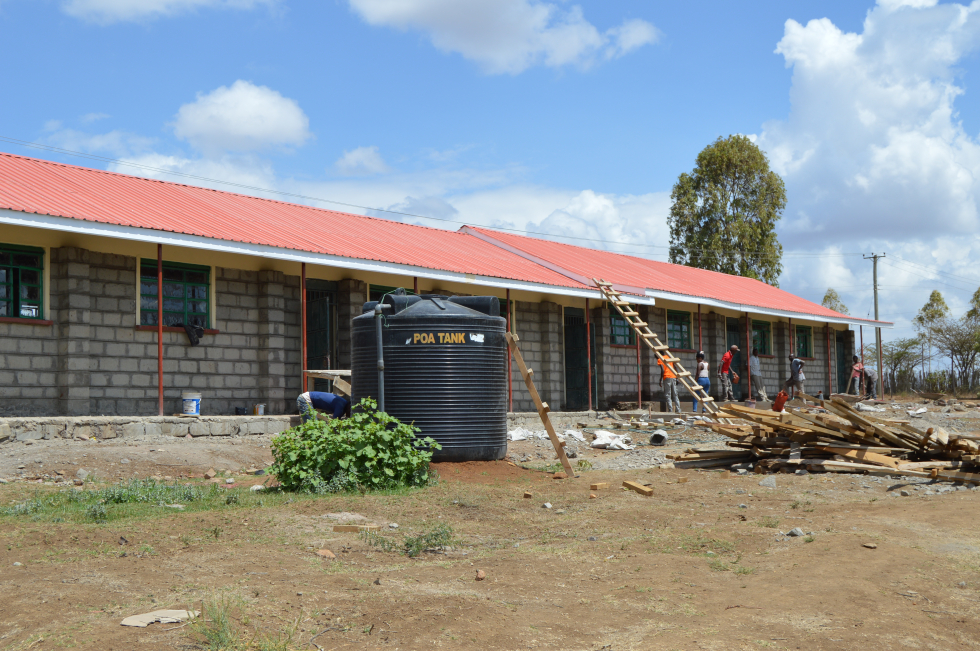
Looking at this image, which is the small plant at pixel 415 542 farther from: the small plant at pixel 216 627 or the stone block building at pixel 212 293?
the stone block building at pixel 212 293

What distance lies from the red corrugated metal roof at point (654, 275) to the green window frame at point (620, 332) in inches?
38.2

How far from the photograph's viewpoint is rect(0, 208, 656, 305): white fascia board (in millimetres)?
11641

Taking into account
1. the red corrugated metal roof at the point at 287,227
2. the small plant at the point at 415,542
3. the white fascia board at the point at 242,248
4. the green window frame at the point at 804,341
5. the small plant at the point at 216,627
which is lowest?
the small plant at the point at 415,542

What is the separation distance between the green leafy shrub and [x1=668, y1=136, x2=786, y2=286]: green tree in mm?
34377

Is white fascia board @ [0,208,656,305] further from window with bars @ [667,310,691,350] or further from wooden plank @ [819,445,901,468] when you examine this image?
wooden plank @ [819,445,901,468]

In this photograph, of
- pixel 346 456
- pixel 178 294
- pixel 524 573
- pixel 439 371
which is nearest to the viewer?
pixel 524 573

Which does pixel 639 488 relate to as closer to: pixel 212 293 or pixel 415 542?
pixel 415 542

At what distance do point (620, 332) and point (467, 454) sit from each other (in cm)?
1308

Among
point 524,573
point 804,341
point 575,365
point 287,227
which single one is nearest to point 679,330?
point 575,365

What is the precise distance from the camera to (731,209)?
136 ft

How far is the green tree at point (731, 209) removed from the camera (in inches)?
1619

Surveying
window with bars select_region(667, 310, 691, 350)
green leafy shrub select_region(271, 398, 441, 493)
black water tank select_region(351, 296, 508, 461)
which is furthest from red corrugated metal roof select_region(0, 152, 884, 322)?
green leafy shrub select_region(271, 398, 441, 493)

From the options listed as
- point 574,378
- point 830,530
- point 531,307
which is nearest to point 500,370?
point 830,530

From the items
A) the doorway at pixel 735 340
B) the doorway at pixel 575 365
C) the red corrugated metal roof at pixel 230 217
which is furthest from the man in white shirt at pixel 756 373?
the red corrugated metal roof at pixel 230 217
